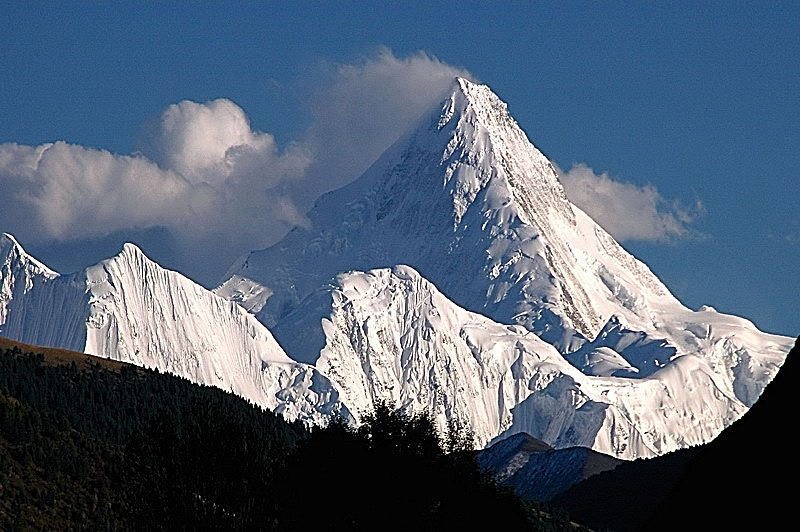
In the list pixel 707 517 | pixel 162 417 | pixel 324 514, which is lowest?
pixel 707 517

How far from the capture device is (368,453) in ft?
343

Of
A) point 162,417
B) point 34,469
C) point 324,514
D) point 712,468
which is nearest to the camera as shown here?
point 712,468

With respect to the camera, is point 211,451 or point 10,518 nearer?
point 211,451

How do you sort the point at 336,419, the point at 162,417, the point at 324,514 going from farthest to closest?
the point at 336,419
the point at 162,417
the point at 324,514

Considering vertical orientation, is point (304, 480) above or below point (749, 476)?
above

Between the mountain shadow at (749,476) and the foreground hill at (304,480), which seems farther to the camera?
the foreground hill at (304,480)

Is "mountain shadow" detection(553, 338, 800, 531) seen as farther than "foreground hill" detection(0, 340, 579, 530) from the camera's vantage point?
No

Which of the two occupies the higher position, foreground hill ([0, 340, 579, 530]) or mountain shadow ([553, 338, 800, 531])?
foreground hill ([0, 340, 579, 530])

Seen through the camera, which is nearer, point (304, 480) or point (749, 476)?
point (749, 476)

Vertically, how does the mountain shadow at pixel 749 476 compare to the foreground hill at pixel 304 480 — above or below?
below

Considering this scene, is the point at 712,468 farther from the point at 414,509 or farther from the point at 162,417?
the point at 162,417

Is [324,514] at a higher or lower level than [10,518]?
lower

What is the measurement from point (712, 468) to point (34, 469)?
149 meters

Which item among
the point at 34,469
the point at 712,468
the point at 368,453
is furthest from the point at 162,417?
the point at 34,469
